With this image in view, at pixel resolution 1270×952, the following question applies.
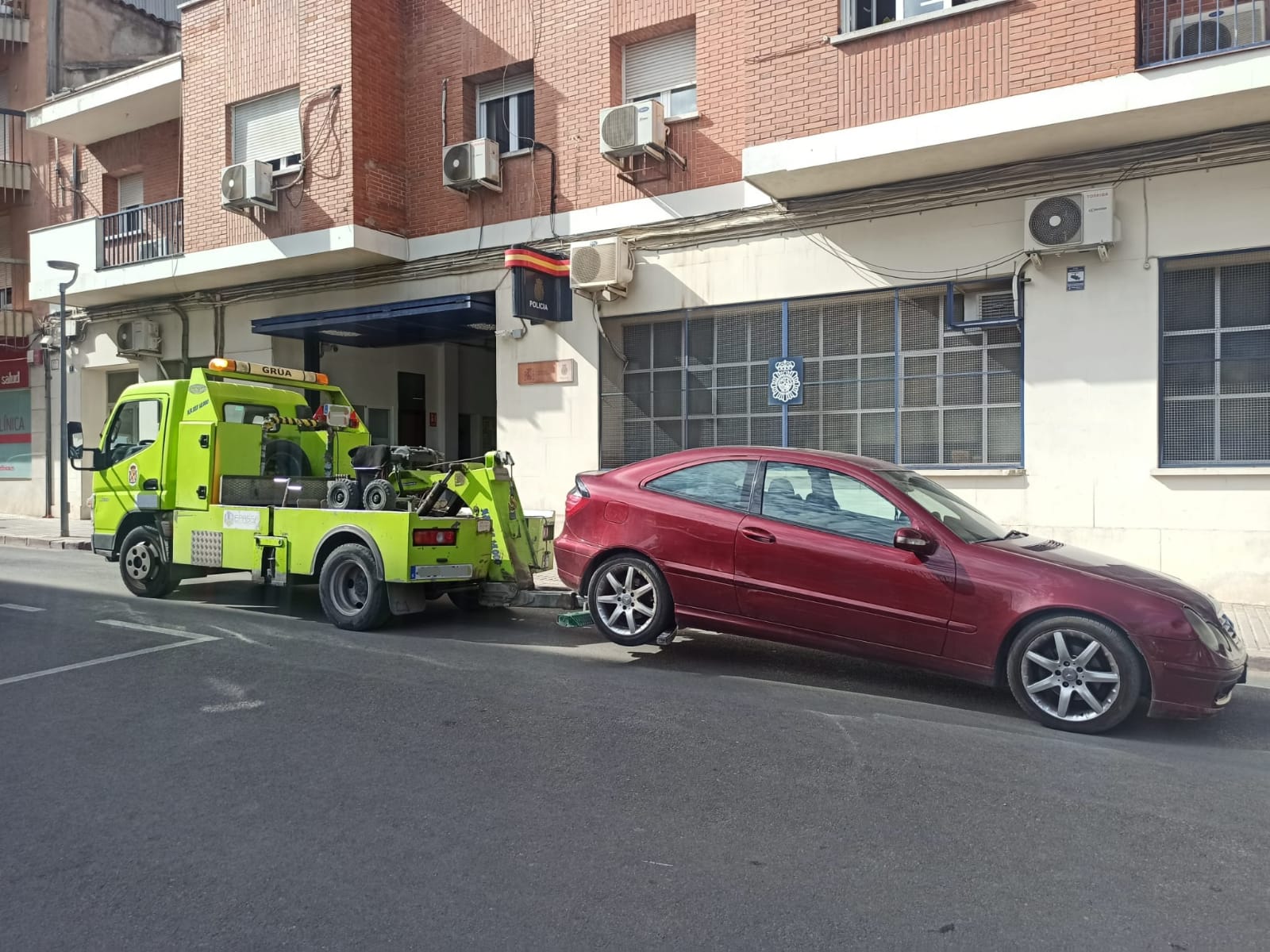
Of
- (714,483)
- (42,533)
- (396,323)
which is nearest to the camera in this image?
(714,483)

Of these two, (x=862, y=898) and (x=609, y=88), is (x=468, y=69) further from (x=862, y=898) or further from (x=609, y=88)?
(x=862, y=898)

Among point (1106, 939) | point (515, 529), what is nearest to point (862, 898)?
point (1106, 939)

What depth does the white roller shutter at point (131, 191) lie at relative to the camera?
17.9m

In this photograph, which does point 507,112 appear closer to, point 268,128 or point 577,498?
point 268,128

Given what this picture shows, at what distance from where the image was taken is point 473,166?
12.9 meters

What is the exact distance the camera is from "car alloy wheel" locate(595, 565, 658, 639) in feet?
22.2

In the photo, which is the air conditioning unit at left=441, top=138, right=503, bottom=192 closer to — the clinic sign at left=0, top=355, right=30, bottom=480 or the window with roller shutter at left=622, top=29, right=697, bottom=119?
the window with roller shutter at left=622, top=29, right=697, bottom=119

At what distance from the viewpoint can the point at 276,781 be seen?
4277 mm

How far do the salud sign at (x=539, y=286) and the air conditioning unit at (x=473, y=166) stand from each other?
1.33 meters

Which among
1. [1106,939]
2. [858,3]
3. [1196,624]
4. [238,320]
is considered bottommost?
[1106,939]

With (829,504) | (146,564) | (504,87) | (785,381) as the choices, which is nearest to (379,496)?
(146,564)

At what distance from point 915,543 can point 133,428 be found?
7960 mm

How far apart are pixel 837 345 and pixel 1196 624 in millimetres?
6361

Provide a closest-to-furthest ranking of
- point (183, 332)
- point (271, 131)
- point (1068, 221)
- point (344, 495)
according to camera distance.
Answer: point (344, 495) → point (1068, 221) → point (271, 131) → point (183, 332)
